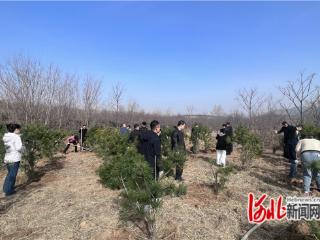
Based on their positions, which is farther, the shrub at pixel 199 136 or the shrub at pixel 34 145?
the shrub at pixel 199 136

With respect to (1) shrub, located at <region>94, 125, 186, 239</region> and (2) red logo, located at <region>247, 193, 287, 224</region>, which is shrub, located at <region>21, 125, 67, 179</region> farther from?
(2) red logo, located at <region>247, 193, 287, 224</region>

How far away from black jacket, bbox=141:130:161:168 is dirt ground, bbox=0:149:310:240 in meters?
0.82

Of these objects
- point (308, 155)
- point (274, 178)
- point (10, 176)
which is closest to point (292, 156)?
point (274, 178)

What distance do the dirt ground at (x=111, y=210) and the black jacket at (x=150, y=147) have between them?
82cm

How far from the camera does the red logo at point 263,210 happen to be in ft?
12.8

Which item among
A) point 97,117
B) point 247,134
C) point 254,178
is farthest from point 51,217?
point 97,117

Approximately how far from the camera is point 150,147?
611 cm

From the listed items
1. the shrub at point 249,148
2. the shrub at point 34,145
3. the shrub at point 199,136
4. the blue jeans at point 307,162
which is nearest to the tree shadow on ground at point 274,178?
the shrub at point 249,148

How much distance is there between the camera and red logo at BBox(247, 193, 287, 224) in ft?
12.8

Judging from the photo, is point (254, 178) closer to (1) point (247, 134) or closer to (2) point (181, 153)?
(1) point (247, 134)

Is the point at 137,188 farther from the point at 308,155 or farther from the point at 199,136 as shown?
the point at 199,136

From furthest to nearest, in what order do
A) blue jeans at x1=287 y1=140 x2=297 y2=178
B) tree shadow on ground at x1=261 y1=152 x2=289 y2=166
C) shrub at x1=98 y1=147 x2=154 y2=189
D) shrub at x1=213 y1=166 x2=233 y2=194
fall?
tree shadow on ground at x1=261 y1=152 x2=289 y2=166, blue jeans at x1=287 y1=140 x2=297 y2=178, shrub at x1=213 y1=166 x2=233 y2=194, shrub at x1=98 y1=147 x2=154 y2=189

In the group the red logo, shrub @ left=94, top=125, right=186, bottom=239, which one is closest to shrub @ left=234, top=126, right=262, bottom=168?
shrub @ left=94, top=125, right=186, bottom=239

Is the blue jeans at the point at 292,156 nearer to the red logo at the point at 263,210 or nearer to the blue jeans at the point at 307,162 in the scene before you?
the blue jeans at the point at 307,162
